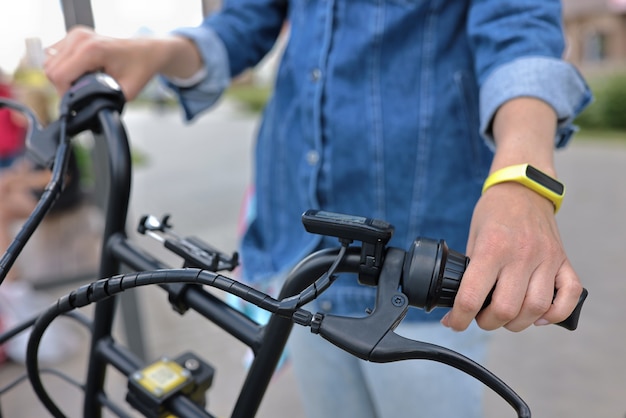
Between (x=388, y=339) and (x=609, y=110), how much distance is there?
34.2ft

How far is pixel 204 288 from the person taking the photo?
2.77 ft

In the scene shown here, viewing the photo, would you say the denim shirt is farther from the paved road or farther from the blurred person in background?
the paved road

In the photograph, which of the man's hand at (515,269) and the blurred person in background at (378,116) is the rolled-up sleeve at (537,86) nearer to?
the blurred person in background at (378,116)

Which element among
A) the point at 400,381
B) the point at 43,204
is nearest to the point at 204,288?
the point at 43,204

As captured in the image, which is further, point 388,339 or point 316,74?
point 316,74

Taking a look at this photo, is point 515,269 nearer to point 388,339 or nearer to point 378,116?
point 388,339

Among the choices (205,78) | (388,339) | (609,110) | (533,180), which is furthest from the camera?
(609,110)

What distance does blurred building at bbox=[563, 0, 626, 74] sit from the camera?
1622 cm

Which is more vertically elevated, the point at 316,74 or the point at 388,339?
the point at 316,74

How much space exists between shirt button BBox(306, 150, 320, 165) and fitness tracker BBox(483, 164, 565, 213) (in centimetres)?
45

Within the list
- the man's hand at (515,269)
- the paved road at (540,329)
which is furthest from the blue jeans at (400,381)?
the paved road at (540,329)

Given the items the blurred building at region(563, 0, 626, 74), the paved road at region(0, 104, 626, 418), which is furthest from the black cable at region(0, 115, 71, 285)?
the blurred building at region(563, 0, 626, 74)

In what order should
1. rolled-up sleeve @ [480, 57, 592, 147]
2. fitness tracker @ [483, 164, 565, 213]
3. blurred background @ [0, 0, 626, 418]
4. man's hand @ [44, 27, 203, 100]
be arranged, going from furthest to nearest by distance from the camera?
blurred background @ [0, 0, 626, 418] → man's hand @ [44, 27, 203, 100] → rolled-up sleeve @ [480, 57, 592, 147] → fitness tracker @ [483, 164, 565, 213]

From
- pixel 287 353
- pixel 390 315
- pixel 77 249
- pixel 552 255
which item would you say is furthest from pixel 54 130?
pixel 77 249
